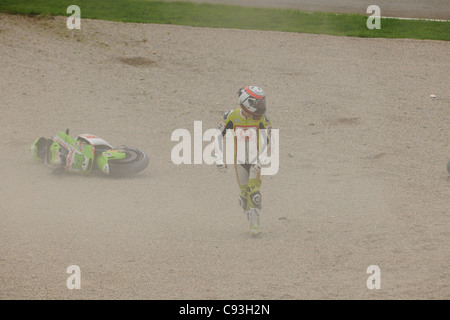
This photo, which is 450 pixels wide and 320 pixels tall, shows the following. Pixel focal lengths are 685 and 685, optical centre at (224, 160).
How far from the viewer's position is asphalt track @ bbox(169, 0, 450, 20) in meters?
21.8

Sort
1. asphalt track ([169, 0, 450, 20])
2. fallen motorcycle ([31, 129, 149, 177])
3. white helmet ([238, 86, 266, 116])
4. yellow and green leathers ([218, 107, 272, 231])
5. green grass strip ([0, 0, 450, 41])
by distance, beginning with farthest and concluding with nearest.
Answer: asphalt track ([169, 0, 450, 20]) → green grass strip ([0, 0, 450, 41]) → fallen motorcycle ([31, 129, 149, 177]) → yellow and green leathers ([218, 107, 272, 231]) → white helmet ([238, 86, 266, 116])

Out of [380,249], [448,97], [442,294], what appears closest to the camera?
[442,294]

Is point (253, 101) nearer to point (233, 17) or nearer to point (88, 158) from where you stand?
point (88, 158)

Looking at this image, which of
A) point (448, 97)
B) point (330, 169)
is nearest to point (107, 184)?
point (330, 169)

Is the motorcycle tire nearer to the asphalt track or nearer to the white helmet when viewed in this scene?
the white helmet

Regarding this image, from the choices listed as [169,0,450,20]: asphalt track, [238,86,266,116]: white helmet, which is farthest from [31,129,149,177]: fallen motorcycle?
[169,0,450,20]: asphalt track

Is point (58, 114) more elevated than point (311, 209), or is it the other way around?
point (58, 114)

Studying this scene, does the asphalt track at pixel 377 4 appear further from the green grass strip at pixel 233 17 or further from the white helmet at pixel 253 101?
the white helmet at pixel 253 101

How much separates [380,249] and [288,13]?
45.4 ft

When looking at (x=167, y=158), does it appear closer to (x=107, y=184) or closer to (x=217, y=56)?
(x=107, y=184)

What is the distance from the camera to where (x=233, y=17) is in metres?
20.5

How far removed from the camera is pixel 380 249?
838 cm

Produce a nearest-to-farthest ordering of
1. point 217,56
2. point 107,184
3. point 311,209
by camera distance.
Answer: point 311,209, point 107,184, point 217,56

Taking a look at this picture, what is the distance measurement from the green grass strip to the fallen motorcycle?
346 inches
